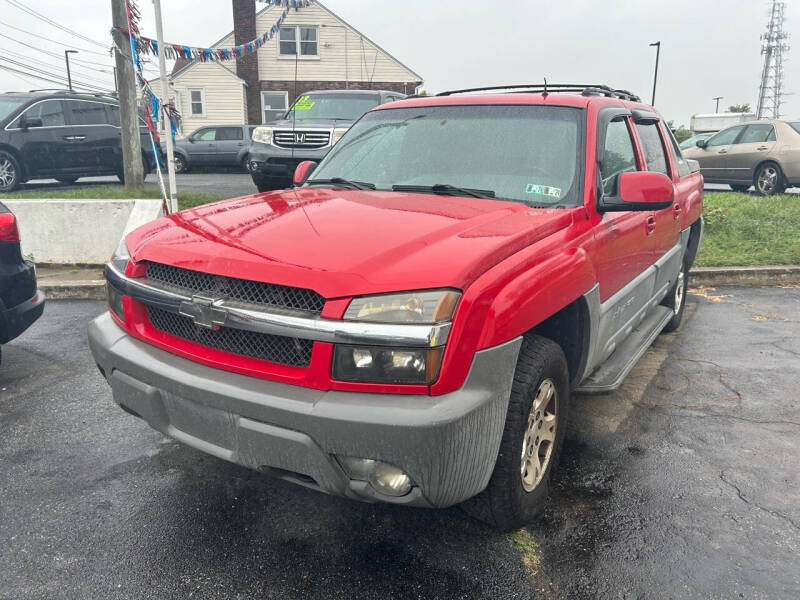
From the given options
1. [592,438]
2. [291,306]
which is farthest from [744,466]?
[291,306]

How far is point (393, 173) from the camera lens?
3584 mm

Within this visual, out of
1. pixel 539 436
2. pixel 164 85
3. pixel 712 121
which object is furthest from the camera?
pixel 712 121

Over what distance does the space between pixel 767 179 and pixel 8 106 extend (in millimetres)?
15406

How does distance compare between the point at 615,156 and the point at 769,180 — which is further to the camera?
the point at 769,180

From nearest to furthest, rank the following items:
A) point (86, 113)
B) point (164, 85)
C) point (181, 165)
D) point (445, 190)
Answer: point (445, 190), point (164, 85), point (86, 113), point (181, 165)

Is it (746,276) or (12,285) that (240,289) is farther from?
(746,276)

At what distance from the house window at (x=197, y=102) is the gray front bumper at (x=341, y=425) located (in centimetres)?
2912

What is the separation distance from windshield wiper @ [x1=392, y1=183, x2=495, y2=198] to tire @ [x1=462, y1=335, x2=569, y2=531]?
2.88 ft

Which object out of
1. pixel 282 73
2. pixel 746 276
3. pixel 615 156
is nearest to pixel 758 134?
pixel 746 276

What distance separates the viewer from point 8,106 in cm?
1240

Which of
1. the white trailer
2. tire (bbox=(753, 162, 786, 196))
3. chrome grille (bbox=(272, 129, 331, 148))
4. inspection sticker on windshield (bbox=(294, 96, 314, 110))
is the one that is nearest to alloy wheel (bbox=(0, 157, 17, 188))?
inspection sticker on windshield (bbox=(294, 96, 314, 110))

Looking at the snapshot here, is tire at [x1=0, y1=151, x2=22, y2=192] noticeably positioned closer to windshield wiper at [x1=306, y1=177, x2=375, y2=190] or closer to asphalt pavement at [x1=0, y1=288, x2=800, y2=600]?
asphalt pavement at [x1=0, y1=288, x2=800, y2=600]

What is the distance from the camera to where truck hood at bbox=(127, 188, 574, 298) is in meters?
2.23

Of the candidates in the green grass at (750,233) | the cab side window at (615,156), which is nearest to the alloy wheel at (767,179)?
the green grass at (750,233)
